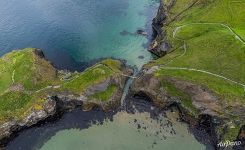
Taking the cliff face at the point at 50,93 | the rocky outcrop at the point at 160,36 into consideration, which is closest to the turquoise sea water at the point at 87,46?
the rocky outcrop at the point at 160,36

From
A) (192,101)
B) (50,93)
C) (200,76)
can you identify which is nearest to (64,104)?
(50,93)

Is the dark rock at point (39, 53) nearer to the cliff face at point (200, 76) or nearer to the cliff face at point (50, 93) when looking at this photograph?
the cliff face at point (50, 93)

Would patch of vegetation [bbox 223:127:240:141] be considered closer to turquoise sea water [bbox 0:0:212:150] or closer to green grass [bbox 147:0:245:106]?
turquoise sea water [bbox 0:0:212:150]

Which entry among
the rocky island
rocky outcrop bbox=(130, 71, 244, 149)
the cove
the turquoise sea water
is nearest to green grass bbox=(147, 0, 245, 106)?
the rocky island

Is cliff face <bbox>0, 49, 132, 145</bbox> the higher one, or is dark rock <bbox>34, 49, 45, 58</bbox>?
dark rock <bbox>34, 49, 45, 58</bbox>

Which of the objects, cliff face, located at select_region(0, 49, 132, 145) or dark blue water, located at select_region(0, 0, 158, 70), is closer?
cliff face, located at select_region(0, 49, 132, 145)

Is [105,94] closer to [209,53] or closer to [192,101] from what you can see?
[192,101]
